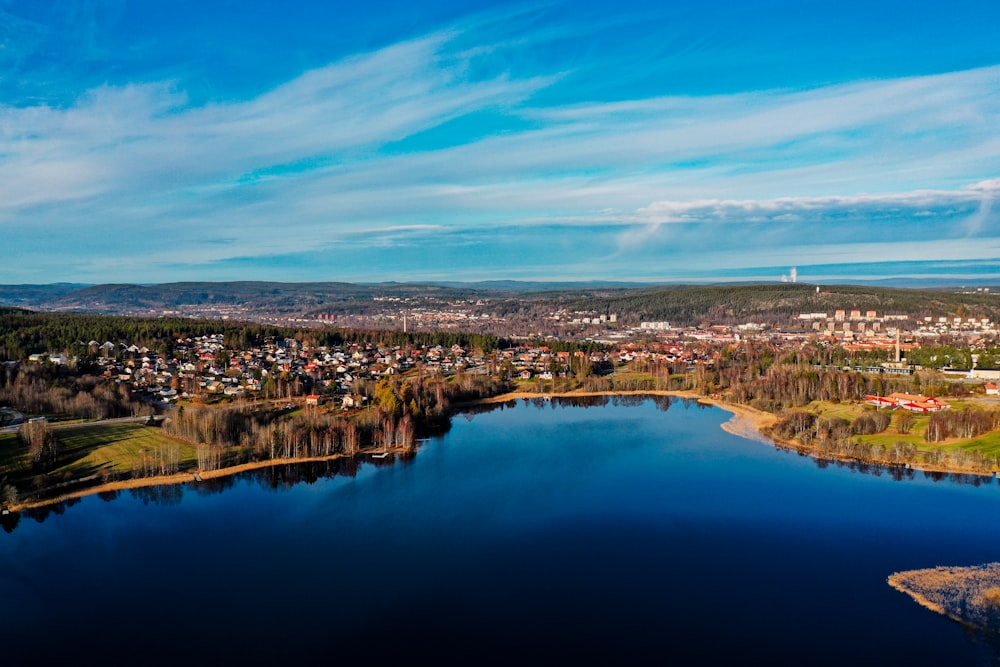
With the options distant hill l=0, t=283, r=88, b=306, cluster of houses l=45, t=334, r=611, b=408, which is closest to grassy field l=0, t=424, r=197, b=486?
cluster of houses l=45, t=334, r=611, b=408

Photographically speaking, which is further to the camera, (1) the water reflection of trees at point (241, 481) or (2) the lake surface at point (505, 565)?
(1) the water reflection of trees at point (241, 481)

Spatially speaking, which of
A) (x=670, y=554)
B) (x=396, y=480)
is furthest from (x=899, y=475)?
(x=396, y=480)

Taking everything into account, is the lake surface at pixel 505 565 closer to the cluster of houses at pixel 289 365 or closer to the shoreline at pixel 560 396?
the shoreline at pixel 560 396

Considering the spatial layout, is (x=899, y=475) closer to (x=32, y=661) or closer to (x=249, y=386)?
(x=32, y=661)

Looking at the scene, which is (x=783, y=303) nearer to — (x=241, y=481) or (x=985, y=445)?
(x=985, y=445)

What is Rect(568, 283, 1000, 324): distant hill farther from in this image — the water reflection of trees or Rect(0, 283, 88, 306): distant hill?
Rect(0, 283, 88, 306): distant hill

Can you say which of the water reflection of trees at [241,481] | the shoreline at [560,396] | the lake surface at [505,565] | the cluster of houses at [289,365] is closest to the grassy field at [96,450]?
the shoreline at [560,396]
